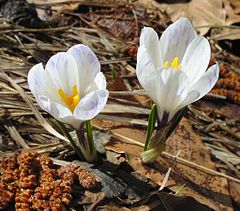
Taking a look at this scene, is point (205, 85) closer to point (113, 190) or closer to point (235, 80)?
point (113, 190)

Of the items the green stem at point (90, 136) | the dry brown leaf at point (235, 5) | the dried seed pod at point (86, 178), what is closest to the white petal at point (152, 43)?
the green stem at point (90, 136)

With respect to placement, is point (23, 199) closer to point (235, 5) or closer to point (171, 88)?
point (171, 88)

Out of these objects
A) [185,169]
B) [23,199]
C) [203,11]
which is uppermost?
[203,11]

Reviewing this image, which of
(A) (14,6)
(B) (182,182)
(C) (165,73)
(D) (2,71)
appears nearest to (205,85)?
(C) (165,73)

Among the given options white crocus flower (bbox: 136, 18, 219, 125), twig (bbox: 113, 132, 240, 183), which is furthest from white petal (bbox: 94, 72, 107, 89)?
twig (bbox: 113, 132, 240, 183)

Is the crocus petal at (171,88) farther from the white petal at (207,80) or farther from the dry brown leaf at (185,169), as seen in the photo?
the dry brown leaf at (185,169)

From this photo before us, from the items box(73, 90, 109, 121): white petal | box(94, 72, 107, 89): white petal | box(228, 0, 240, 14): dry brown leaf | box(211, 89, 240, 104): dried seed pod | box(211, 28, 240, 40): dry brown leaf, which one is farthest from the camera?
box(228, 0, 240, 14): dry brown leaf

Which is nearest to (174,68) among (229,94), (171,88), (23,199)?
(171,88)

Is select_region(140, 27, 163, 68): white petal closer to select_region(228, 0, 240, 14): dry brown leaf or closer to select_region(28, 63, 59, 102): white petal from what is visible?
select_region(28, 63, 59, 102): white petal
